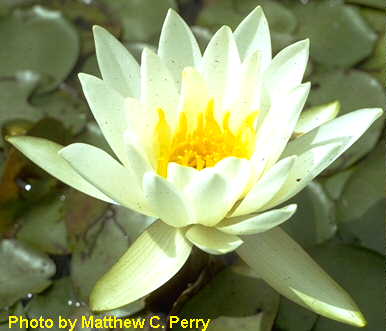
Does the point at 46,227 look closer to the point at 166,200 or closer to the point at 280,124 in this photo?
the point at 166,200

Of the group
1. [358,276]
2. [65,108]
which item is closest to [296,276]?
[358,276]

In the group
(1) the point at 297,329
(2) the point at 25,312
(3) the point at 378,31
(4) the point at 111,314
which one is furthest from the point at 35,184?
(3) the point at 378,31

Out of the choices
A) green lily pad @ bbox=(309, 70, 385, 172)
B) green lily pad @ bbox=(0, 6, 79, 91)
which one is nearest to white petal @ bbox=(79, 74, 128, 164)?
green lily pad @ bbox=(0, 6, 79, 91)

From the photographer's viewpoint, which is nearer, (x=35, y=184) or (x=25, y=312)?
(x=25, y=312)

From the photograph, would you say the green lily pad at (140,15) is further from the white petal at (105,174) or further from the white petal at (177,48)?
the white petal at (105,174)

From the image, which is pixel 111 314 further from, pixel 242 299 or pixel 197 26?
pixel 197 26

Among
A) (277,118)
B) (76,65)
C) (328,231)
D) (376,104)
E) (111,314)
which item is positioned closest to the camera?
(277,118)

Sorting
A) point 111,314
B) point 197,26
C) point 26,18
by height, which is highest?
point 197,26
